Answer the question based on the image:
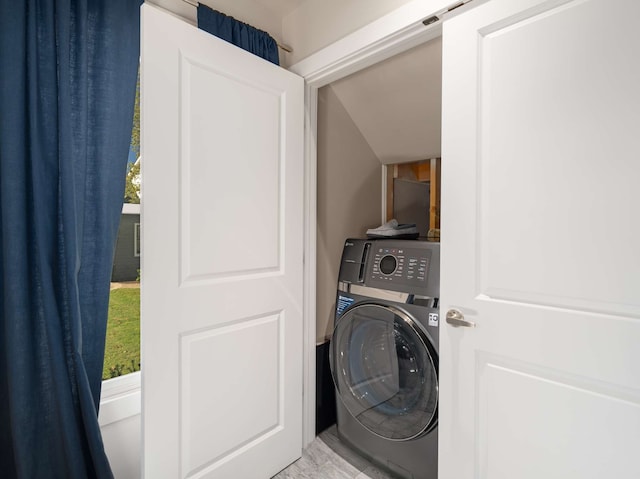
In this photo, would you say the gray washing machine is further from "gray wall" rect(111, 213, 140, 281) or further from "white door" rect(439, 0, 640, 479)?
"gray wall" rect(111, 213, 140, 281)

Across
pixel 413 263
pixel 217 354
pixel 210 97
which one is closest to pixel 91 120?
pixel 210 97

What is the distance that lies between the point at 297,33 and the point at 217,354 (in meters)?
1.78

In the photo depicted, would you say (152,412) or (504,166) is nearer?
(504,166)

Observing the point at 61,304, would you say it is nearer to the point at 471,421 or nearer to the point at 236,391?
the point at 236,391

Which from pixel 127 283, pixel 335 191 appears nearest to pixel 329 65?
pixel 335 191

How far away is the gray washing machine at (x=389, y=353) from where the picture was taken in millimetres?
1502

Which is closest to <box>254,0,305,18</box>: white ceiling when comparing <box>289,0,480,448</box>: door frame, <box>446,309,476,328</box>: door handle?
<box>289,0,480,448</box>: door frame

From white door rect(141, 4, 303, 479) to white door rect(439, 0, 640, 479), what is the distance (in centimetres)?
82

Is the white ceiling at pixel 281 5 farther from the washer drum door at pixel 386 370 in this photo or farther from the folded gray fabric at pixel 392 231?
the washer drum door at pixel 386 370

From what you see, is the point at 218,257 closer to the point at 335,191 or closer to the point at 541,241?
the point at 335,191

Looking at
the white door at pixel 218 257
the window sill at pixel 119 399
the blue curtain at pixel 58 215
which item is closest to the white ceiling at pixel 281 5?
the white door at pixel 218 257

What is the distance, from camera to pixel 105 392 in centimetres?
150

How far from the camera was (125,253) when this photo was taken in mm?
1628

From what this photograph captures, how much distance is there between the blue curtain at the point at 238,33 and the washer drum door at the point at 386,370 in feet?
4.74
